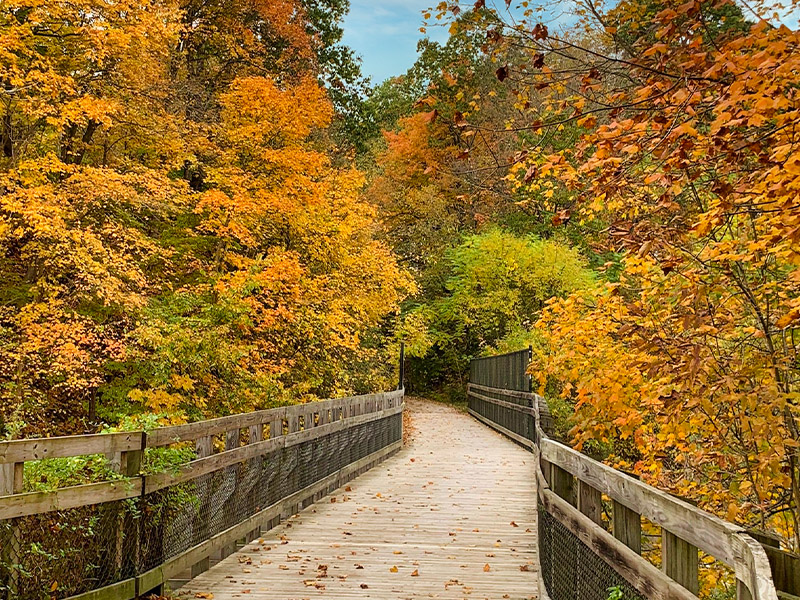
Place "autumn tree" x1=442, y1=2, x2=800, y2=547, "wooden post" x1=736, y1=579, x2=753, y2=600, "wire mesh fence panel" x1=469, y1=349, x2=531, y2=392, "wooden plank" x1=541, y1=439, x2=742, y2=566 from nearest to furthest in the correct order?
1. "wooden post" x1=736, y1=579, x2=753, y2=600
2. "wooden plank" x1=541, y1=439, x2=742, y2=566
3. "autumn tree" x1=442, y1=2, x2=800, y2=547
4. "wire mesh fence panel" x1=469, y1=349, x2=531, y2=392

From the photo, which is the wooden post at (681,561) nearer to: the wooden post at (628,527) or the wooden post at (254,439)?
the wooden post at (628,527)

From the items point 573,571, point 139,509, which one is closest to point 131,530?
point 139,509

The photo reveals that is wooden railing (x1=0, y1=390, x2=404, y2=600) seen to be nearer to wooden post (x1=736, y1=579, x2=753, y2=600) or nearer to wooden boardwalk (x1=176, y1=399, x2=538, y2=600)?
wooden boardwalk (x1=176, y1=399, x2=538, y2=600)

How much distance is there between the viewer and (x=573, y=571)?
174 inches

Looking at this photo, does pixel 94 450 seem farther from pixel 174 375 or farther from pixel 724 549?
pixel 174 375

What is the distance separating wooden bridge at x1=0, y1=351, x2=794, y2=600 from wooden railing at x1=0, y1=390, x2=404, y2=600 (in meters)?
0.01

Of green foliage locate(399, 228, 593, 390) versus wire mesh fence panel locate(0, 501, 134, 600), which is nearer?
wire mesh fence panel locate(0, 501, 134, 600)

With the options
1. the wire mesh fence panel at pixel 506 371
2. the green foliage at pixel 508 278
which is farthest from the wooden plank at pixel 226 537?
the green foliage at pixel 508 278

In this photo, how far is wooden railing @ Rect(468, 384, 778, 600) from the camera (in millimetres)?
2246

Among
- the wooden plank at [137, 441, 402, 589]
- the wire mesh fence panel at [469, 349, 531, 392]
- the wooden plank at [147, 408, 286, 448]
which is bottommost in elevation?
the wooden plank at [137, 441, 402, 589]

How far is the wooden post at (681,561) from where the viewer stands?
2689mm

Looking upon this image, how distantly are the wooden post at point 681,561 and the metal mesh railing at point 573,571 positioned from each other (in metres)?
0.35

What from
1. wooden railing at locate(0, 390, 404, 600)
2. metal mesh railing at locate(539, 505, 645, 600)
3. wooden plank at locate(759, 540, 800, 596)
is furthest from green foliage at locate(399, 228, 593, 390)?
wooden plank at locate(759, 540, 800, 596)

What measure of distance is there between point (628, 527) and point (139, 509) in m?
3.32
